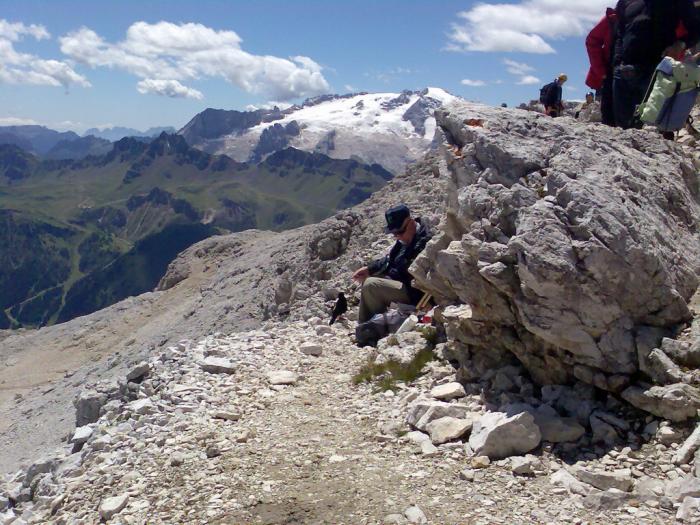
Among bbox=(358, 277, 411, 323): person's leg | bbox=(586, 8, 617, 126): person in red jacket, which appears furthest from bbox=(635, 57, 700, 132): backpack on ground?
bbox=(358, 277, 411, 323): person's leg

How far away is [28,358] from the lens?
52.2 meters

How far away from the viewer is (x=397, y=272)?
1588 cm

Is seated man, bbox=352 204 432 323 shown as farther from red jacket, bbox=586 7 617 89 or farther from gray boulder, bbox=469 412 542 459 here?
red jacket, bbox=586 7 617 89

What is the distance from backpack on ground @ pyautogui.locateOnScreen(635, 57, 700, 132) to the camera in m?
14.7

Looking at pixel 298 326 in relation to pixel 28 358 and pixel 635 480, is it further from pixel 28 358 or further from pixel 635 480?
pixel 28 358

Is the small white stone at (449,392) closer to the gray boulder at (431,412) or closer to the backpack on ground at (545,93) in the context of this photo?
the gray boulder at (431,412)

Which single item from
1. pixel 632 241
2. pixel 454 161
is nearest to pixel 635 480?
pixel 632 241

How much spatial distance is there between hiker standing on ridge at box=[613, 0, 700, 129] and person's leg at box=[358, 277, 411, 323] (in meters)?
7.82

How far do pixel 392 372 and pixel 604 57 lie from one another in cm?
1229

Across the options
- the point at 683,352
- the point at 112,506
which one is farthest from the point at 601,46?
the point at 112,506

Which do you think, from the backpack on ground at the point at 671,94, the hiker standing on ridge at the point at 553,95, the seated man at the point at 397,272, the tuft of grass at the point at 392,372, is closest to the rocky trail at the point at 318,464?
the tuft of grass at the point at 392,372

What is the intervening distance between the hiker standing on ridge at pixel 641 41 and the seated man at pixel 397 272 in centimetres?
655

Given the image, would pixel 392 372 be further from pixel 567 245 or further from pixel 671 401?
pixel 671 401

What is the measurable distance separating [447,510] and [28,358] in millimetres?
52505
